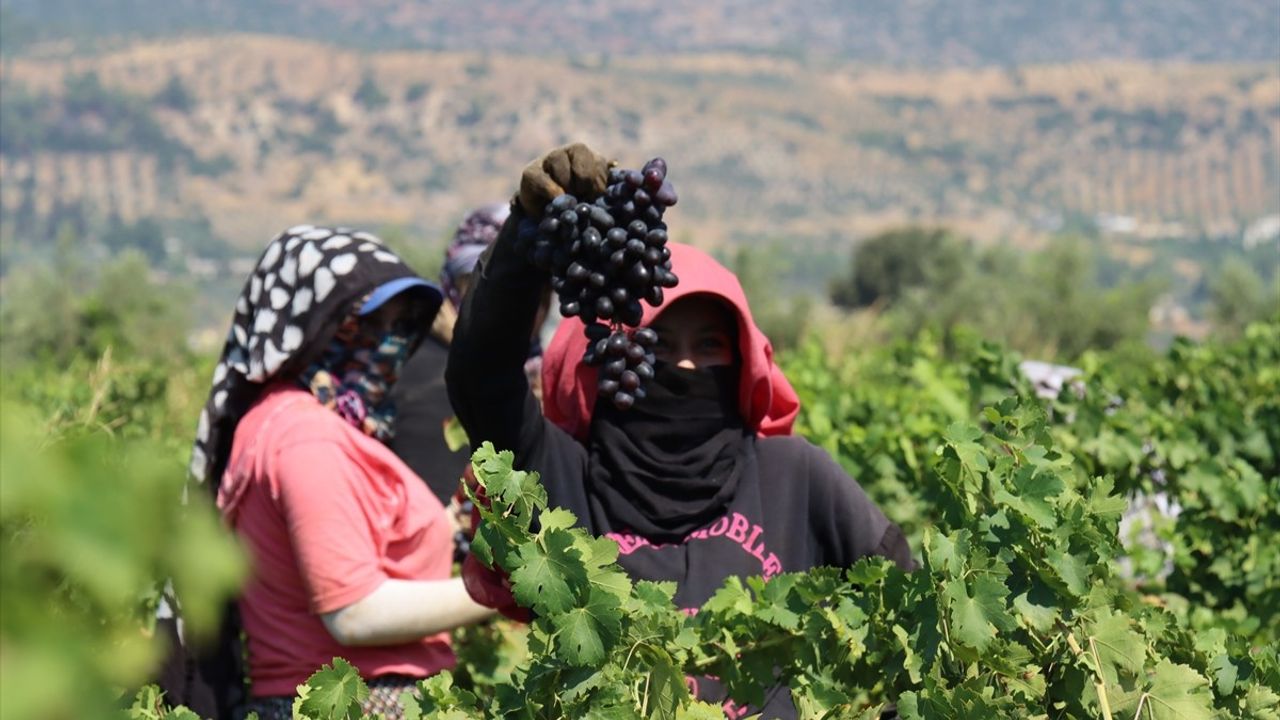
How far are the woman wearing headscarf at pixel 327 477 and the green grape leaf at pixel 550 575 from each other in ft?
3.56

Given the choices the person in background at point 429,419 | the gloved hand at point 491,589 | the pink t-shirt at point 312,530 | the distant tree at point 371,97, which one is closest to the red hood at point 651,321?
the gloved hand at point 491,589

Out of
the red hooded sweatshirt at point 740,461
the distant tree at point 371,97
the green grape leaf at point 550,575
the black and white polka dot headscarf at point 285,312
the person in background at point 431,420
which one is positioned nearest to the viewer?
the green grape leaf at point 550,575

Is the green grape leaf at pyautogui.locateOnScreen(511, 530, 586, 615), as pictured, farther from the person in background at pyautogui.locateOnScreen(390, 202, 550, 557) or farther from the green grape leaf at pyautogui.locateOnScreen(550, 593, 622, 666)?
the person in background at pyautogui.locateOnScreen(390, 202, 550, 557)

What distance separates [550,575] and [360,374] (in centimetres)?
142

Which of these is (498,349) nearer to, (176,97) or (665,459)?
(665,459)

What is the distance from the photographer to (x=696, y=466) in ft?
7.43

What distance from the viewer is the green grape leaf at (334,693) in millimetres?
1540

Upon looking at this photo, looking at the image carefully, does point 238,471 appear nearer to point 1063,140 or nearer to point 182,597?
point 182,597

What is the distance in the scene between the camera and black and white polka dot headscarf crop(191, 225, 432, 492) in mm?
2643

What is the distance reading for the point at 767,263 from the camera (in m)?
38.3

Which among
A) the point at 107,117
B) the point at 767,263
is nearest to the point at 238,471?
the point at 767,263

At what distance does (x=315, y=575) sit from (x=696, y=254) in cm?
84

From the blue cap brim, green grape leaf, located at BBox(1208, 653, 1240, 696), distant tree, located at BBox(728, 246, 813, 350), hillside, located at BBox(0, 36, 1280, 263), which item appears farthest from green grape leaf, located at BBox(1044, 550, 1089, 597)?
hillside, located at BBox(0, 36, 1280, 263)

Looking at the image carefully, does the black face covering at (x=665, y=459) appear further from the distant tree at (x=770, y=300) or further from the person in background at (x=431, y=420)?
the distant tree at (x=770, y=300)
